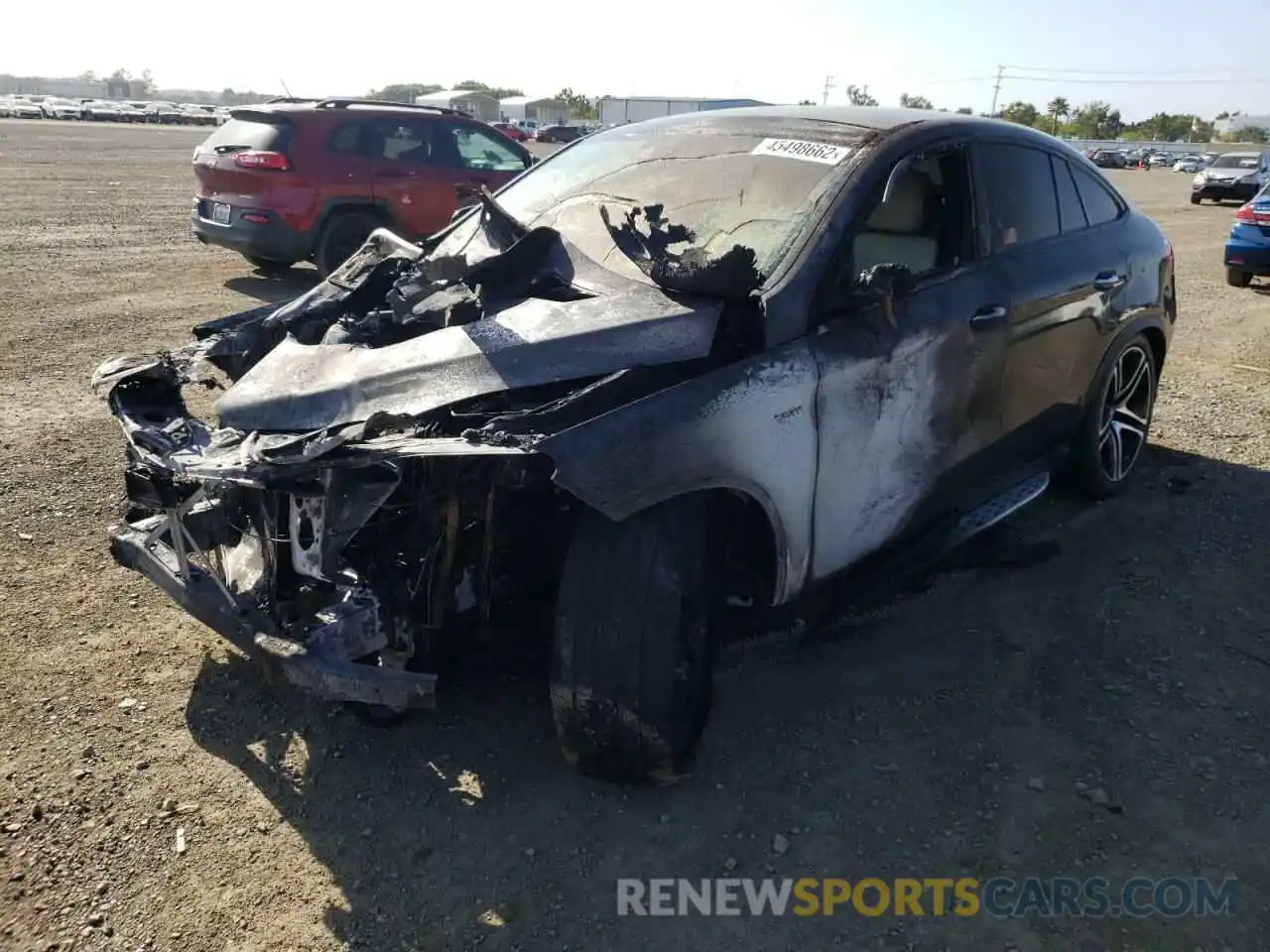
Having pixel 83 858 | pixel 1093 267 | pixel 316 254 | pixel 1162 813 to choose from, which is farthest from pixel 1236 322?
pixel 83 858

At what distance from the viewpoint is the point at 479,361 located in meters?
2.78

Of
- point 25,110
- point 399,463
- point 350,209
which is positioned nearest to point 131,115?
point 25,110

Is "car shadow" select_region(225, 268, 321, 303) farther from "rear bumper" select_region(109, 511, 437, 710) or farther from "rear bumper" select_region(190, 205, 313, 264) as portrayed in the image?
"rear bumper" select_region(109, 511, 437, 710)

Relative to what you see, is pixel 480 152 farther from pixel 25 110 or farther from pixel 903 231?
pixel 25 110

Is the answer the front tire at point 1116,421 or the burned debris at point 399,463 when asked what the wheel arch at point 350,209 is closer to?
the burned debris at point 399,463

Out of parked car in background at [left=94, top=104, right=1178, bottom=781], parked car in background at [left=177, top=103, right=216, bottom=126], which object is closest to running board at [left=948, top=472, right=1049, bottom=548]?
parked car in background at [left=94, top=104, right=1178, bottom=781]

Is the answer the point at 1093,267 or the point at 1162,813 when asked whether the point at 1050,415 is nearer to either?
the point at 1093,267

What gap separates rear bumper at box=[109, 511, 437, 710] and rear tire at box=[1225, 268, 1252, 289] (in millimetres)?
12403

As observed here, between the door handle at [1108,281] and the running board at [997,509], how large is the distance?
0.91 m

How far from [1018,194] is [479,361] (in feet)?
8.33

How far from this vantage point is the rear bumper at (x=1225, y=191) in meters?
24.5

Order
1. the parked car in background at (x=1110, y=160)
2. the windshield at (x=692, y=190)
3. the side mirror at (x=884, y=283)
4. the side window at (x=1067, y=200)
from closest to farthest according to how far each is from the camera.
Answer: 1. the side mirror at (x=884, y=283)
2. the windshield at (x=692, y=190)
3. the side window at (x=1067, y=200)
4. the parked car in background at (x=1110, y=160)

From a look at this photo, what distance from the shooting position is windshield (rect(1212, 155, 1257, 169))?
25547mm

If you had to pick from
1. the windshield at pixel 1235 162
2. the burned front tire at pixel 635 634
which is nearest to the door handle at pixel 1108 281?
the burned front tire at pixel 635 634
